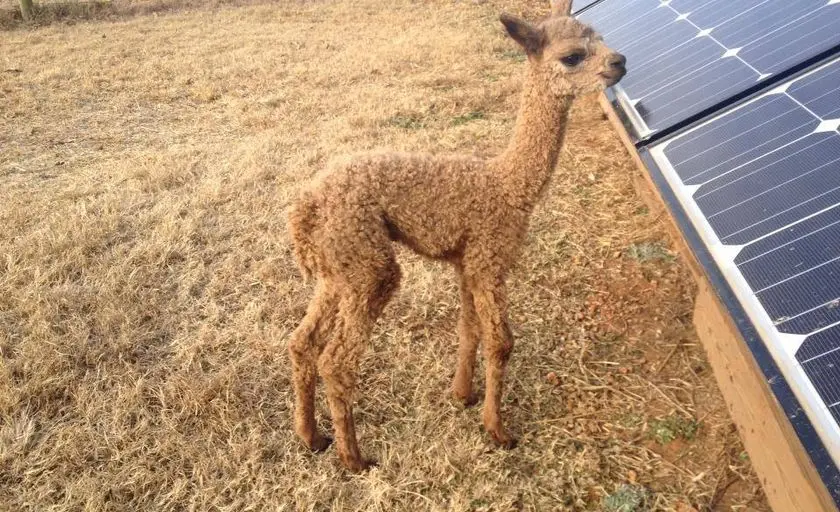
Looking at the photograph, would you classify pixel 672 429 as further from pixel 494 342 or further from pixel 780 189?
pixel 780 189

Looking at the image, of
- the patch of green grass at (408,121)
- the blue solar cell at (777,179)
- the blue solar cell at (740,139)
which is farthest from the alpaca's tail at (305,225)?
the patch of green grass at (408,121)

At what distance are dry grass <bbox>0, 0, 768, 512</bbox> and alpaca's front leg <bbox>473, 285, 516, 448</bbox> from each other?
181 millimetres

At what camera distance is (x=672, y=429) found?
3.44 m

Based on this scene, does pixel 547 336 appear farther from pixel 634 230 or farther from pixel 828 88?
pixel 828 88

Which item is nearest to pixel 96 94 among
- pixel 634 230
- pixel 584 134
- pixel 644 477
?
pixel 584 134

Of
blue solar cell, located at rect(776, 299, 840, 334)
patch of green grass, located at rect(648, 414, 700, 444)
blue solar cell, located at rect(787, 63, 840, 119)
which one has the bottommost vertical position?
patch of green grass, located at rect(648, 414, 700, 444)

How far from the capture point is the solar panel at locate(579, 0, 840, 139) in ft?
14.6

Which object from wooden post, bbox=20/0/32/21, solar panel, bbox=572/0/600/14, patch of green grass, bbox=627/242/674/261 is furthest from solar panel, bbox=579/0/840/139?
wooden post, bbox=20/0/32/21

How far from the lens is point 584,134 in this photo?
281 inches

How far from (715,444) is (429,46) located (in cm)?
910

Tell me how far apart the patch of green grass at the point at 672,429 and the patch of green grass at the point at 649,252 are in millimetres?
1658

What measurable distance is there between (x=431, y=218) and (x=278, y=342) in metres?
1.80

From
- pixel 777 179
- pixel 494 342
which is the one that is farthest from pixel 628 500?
pixel 777 179

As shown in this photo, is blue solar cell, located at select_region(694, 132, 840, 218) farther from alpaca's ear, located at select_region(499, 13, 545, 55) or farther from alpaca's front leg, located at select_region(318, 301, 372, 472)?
alpaca's front leg, located at select_region(318, 301, 372, 472)
